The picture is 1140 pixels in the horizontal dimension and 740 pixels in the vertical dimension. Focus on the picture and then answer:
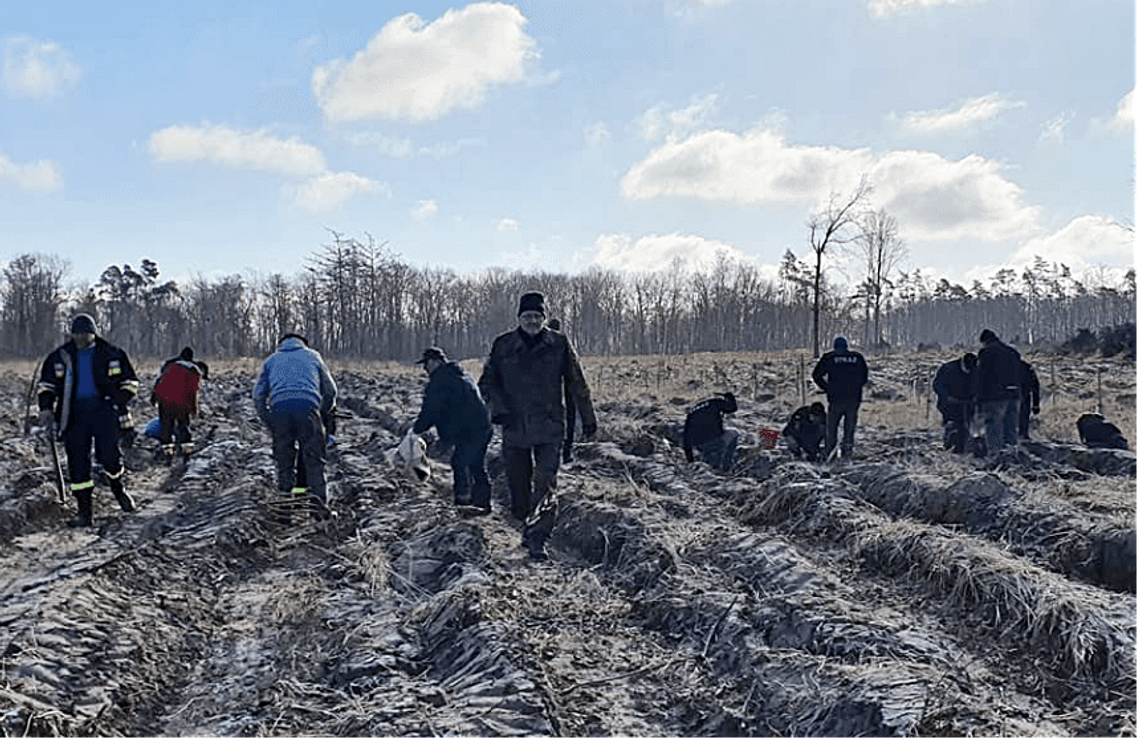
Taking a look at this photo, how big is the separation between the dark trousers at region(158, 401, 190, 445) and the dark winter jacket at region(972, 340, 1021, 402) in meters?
9.98

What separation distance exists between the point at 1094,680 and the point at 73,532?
A: 7.18 metres

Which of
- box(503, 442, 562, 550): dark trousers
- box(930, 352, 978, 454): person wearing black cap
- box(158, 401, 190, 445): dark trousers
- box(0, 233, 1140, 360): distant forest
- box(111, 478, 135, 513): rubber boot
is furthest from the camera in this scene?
box(0, 233, 1140, 360): distant forest

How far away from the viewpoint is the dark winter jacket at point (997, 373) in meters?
11.0

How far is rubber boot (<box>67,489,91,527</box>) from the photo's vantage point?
25.4 ft

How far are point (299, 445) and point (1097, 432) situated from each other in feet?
31.8

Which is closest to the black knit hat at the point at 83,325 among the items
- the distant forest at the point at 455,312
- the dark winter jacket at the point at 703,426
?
the dark winter jacket at the point at 703,426

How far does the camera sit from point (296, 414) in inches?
297

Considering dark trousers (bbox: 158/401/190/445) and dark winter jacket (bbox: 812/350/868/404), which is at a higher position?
dark winter jacket (bbox: 812/350/868/404)

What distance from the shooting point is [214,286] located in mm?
78500

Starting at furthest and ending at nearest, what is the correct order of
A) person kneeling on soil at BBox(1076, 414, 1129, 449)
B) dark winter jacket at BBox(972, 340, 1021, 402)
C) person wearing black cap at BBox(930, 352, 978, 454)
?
person wearing black cap at BBox(930, 352, 978, 454) < person kneeling on soil at BBox(1076, 414, 1129, 449) < dark winter jacket at BBox(972, 340, 1021, 402)

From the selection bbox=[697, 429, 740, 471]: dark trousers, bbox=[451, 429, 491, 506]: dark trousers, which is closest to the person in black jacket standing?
bbox=[697, 429, 740, 471]: dark trousers

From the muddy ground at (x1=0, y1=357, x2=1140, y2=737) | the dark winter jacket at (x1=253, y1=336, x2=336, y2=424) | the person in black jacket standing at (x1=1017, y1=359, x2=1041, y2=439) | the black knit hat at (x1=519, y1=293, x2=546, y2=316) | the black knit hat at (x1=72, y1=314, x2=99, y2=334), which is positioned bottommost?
the muddy ground at (x1=0, y1=357, x2=1140, y2=737)

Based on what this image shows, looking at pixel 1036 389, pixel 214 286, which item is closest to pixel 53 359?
pixel 1036 389

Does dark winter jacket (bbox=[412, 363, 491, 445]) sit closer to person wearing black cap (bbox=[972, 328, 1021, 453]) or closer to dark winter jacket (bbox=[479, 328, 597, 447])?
dark winter jacket (bbox=[479, 328, 597, 447])
